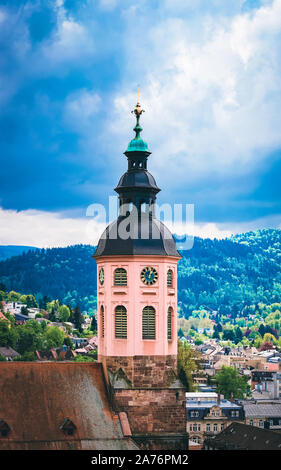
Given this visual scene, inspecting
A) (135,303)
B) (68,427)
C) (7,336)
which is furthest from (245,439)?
(7,336)

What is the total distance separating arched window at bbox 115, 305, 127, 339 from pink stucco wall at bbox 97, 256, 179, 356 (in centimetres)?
22

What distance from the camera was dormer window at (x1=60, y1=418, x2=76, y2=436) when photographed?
49750 mm

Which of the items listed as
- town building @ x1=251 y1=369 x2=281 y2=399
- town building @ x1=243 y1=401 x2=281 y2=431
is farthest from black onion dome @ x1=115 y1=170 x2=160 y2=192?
town building @ x1=251 y1=369 x2=281 y2=399

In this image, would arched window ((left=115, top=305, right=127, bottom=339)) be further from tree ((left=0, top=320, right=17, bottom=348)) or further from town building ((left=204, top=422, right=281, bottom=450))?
tree ((left=0, top=320, right=17, bottom=348))

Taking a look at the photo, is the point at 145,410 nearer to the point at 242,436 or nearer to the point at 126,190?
the point at 126,190

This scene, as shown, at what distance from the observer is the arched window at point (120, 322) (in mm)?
53312

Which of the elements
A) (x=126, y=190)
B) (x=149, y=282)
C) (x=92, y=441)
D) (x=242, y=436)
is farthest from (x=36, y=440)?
(x=242, y=436)

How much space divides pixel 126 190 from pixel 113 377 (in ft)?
35.4

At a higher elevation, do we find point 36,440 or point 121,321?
point 121,321

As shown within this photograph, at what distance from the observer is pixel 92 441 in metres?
50.0

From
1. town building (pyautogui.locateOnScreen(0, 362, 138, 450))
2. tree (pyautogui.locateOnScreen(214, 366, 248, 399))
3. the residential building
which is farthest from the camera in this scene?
the residential building

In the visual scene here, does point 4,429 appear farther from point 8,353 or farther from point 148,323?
point 8,353

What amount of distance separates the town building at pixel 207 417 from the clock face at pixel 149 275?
2654 inches

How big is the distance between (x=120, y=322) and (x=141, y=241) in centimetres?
469
